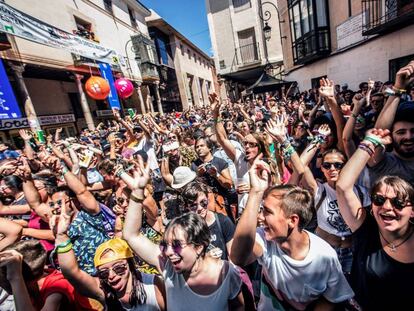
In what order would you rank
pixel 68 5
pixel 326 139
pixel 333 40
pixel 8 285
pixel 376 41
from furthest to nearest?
1. pixel 68 5
2. pixel 333 40
3. pixel 376 41
4. pixel 326 139
5. pixel 8 285

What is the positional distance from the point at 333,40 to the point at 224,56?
1484 cm

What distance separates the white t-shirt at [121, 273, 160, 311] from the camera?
166 centimetres

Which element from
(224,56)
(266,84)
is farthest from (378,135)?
(224,56)

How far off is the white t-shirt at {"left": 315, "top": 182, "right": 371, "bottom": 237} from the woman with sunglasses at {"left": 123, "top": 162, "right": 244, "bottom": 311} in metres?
1.13

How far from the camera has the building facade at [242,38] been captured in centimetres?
2281

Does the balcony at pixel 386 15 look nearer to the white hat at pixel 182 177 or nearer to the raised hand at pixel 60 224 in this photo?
the white hat at pixel 182 177

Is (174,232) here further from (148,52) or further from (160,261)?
(148,52)

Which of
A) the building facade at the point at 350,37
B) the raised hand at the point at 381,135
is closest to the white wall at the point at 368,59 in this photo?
the building facade at the point at 350,37

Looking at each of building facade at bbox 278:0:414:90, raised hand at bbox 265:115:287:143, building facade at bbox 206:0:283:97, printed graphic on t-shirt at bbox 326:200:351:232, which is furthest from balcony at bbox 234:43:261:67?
printed graphic on t-shirt at bbox 326:200:351:232

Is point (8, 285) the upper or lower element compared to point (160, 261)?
upper

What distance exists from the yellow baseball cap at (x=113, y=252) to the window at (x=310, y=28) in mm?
13242

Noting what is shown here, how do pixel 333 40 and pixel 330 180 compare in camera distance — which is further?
pixel 333 40

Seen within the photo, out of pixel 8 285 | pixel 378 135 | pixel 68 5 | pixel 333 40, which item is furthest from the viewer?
pixel 68 5

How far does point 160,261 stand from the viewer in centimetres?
179
